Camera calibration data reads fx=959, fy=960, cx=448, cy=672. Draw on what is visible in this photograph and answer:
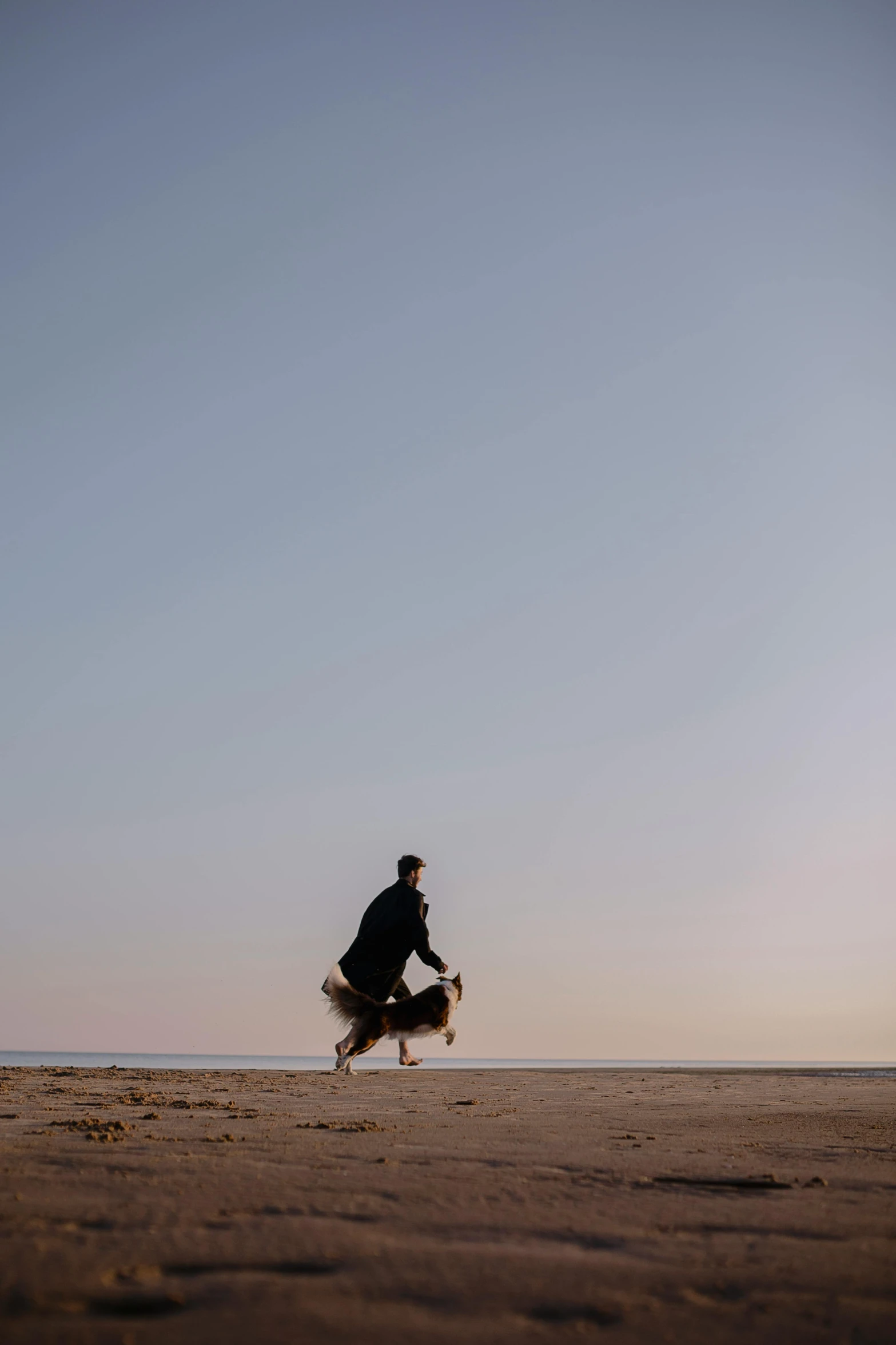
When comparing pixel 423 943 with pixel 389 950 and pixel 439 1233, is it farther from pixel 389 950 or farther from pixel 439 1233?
pixel 439 1233

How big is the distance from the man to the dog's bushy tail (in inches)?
8.2

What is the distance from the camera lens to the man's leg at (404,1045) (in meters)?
9.30

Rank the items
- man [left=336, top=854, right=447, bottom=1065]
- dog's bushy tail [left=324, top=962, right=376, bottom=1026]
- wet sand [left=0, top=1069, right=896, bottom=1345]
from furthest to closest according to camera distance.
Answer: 1. man [left=336, top=854, right=447, bottom=1065]
2. dog's bushy tail [left=324, top=962, right=376, bottom=1026]
3. wet sand [left=0, top=1069, right=896, bottom=1345]

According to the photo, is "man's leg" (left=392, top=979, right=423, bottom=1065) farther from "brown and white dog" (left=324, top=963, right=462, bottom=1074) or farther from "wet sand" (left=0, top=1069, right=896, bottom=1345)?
"wet sand" (left=0, top=1069, right=896, bottom=1345)

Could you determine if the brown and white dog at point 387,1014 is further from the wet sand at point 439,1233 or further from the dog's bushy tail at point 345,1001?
the wet sand at point 439,1233

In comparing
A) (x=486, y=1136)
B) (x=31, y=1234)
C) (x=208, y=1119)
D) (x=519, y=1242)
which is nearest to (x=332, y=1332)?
(x=519, y=1242)

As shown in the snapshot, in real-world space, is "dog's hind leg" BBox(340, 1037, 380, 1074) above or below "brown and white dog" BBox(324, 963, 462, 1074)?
below

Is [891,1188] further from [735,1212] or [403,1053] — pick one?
[403,1053]

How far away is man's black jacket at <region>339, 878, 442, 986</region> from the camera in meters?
9.45

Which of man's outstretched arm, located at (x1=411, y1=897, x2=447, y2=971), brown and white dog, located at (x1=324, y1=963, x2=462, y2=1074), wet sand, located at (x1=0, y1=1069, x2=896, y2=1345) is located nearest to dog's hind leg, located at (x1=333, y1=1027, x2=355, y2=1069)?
brown and white dog, located at (x1=324, y1=963, x2=462, y2=1074)

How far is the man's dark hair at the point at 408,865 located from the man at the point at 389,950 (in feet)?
0.92

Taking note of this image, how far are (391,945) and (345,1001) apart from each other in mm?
710

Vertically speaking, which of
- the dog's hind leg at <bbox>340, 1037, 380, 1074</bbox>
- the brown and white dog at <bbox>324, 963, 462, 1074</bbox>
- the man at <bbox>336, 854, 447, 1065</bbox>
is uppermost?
the man at <bbox>336, 854, 447, 1065</bbox>

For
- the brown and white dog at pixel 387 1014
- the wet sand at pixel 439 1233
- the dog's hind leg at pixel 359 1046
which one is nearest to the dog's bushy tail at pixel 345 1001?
the brown and white dog at pixel 387 1014
